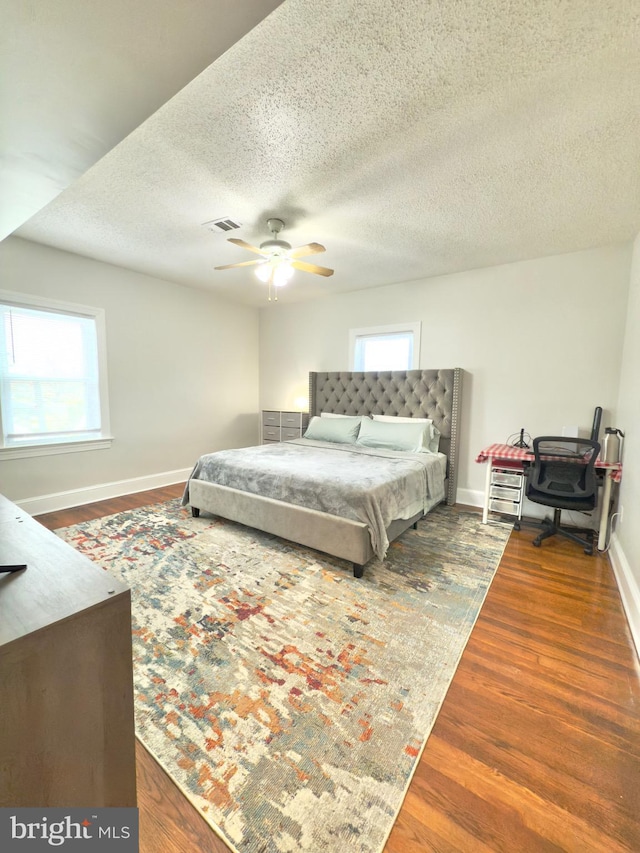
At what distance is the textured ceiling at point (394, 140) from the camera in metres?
1.31

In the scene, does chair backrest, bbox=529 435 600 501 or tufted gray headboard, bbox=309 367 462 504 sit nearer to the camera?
chair backrest, bbox=529 435 600 501

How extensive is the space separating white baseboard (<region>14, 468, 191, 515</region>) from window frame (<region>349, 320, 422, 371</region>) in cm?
292

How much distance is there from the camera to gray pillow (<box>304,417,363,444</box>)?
13.8 ft

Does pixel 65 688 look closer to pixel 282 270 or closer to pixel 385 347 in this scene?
pixel 282 270

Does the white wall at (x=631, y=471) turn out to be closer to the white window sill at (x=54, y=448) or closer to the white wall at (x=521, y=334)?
the white wall at (x=521, y=334)

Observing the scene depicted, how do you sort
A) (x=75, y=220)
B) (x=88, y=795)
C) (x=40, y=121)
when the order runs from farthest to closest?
(x=75, y=220), (x=40, y=121), (x=88, y=795)

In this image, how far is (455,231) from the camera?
2938 millimetres

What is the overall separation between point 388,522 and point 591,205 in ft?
8.97

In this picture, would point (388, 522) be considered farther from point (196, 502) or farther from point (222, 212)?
point (222, 212)

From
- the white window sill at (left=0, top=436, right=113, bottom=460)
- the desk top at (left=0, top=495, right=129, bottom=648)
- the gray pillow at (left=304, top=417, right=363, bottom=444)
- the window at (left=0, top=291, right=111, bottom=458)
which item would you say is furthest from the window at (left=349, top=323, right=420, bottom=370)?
the desk top at (left=0, top=495, right=129, bottom=648)

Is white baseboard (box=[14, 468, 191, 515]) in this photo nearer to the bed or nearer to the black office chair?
the bed

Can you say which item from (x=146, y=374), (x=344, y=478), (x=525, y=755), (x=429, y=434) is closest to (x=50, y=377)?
(x=146, y=374)

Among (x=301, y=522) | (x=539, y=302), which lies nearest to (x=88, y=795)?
(x=301, y=522)

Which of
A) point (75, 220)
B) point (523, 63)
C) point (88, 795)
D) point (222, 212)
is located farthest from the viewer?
point (75, 220)
